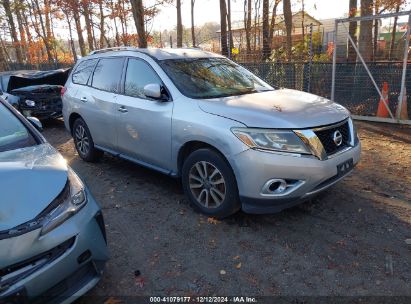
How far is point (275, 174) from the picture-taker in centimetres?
350

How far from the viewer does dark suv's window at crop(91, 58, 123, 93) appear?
17.3 ft

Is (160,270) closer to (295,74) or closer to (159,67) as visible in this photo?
→ (159,67)

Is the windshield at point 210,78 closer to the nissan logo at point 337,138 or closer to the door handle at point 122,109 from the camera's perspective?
the door handle at point 122,109

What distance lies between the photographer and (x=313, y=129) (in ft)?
12.0

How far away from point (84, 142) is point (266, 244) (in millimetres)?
3819

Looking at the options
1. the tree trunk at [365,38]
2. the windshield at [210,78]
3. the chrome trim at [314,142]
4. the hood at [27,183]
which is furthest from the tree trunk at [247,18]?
the hood at [27,183]

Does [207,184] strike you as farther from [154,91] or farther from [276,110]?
[154,91]

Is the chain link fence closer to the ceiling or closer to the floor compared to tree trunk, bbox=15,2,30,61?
closer to the floor

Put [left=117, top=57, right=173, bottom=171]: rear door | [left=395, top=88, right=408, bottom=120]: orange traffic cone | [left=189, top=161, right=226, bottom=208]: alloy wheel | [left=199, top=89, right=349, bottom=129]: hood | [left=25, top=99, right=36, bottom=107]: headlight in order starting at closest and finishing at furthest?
[left=199, top=89, right=349, bottom=129]: hood → [left=189, top=161, right=226, bottom=208]: alloy wheel → [left=117, top=57, right=173, bottom=171]: rear door → [left=395, top=88, right=408, bottom=120]: orange traffic cone → [left=25, top=99, right=36, bottom=107]: headlight

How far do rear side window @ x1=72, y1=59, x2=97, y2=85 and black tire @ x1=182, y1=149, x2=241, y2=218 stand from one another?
8.94 ft

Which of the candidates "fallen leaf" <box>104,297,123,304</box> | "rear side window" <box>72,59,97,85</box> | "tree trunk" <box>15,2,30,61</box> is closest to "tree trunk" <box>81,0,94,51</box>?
"tree trunk" <box>15,2,30,61</box>

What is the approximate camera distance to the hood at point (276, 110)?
3617 millimetres

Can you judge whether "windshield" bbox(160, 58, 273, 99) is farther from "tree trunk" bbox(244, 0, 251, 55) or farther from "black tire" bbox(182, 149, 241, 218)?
"tree trunk" bbox(244, 0, 251, 55)

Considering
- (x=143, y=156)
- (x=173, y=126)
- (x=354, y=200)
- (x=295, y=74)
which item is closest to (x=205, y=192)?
(x=173, y=126)
